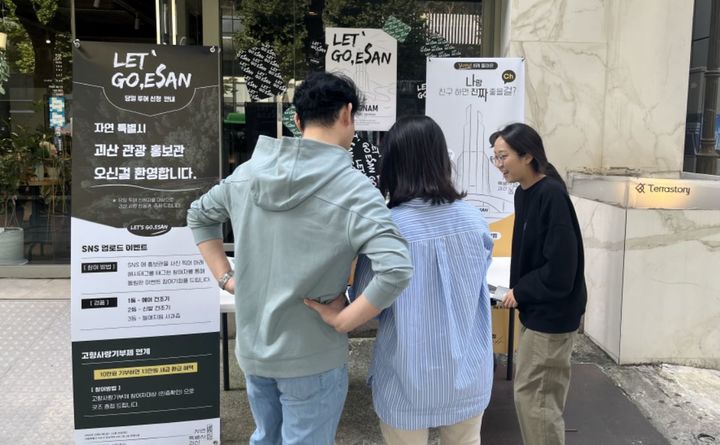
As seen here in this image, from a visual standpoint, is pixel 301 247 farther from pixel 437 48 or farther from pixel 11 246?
pixel 11 246

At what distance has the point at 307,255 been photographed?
5.52 ft

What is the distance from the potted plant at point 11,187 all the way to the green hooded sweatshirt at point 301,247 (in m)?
5.68

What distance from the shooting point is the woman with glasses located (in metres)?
2.38

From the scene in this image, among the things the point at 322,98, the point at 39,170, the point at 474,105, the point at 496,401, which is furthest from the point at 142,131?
the point at 39,170

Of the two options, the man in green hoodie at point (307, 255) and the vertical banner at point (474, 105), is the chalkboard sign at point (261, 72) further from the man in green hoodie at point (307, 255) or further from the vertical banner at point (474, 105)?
the man in green hoodie at point (307, 255)

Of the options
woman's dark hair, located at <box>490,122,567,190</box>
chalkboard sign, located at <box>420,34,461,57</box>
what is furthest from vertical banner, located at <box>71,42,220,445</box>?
chalkboard sign, located at <box>420,34,461,57</box>

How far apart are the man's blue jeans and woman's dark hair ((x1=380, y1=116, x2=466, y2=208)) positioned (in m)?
0.61

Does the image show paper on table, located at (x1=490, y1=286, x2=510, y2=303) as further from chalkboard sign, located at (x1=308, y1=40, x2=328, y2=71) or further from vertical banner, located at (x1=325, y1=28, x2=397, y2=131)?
chalkboard sign, located at (x1=308, y1=40, x2=328, y2=71)

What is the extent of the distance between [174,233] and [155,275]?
0.22 metres

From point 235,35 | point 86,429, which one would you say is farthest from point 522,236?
point 235,35

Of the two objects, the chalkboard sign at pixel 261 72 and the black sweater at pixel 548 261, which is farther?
the chalkboard sign at pixel 261 72

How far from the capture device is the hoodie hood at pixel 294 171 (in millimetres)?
1657

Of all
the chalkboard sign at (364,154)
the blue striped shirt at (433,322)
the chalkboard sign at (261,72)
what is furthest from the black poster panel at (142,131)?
the chalkboard sign at (261,72)

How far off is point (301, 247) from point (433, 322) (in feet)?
1.65
